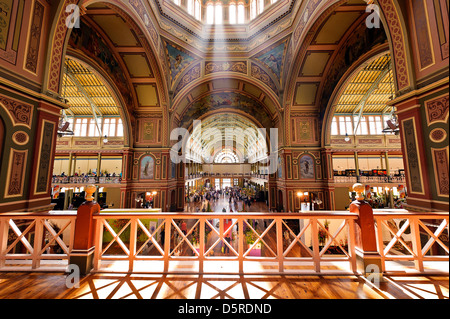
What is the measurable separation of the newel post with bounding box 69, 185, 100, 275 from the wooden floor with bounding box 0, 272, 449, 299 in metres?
0.20

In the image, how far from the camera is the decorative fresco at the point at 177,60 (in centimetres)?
1146

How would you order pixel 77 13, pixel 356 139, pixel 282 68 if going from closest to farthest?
pixel 77 13, pixel 282 68, pixel 356 139

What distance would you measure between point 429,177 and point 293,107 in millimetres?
9675

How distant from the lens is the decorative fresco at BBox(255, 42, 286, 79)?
37.2ft

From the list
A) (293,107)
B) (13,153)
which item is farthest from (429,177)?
(293,107)

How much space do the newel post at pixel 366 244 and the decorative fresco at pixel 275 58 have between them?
11.2 m

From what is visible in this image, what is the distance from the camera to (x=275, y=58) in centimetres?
1179

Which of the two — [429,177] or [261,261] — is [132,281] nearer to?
[261,261]

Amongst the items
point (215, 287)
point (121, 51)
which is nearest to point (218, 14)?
point (121, 51)

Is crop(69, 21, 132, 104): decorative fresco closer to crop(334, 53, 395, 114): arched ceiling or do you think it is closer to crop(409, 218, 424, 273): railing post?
crop(409, 218, 424, 273): railing post

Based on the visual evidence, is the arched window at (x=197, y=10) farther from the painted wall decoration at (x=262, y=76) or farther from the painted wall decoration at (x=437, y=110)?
the painted wall decoration at (x=437, y=110)

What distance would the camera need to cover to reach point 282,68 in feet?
38.5

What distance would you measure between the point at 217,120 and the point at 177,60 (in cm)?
1170

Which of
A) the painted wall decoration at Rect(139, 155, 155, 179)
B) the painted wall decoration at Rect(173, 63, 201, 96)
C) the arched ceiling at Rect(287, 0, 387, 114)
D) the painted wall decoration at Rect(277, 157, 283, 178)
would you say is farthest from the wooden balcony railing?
the painted wall decoration at Rect(173, 63, 201, 96)
